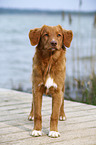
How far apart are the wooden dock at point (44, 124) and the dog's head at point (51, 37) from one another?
2.97ft

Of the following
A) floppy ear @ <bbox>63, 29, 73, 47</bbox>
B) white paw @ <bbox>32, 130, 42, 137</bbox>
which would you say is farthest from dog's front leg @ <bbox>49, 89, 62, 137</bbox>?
floppy ear @ <bbox>63, 29, 73, 47</bbox>

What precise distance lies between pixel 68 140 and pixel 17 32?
761 inches

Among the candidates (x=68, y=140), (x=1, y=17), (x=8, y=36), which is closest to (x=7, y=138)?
(x=68, y=140)

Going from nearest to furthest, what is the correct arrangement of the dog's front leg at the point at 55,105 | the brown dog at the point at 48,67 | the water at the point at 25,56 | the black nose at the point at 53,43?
the black nose at the point at 53,43
the brown dog at the point at 48,67
the dog's front leg at the point at 55,105
the water at the point at 25,56

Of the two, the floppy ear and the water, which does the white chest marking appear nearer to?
the floppy ear

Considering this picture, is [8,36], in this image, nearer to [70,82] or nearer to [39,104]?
[70,82]

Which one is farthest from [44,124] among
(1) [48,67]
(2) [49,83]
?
(1) [48,67]

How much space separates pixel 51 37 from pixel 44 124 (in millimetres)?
1137

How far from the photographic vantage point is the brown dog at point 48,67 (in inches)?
102

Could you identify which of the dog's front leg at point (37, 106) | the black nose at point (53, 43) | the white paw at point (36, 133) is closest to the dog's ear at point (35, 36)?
the black nose at point (53, 43)

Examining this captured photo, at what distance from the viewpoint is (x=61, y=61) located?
2.71 meters

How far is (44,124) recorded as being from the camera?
3174mm

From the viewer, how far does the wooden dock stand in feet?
8.78

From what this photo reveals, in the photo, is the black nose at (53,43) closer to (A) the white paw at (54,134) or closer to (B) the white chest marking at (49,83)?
(B) the white chest marking at (49,83)
